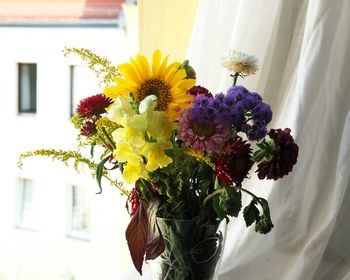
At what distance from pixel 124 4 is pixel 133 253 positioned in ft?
2.29

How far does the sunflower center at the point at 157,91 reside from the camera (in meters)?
0.66

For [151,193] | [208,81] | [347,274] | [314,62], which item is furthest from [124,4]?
A: [347,274]

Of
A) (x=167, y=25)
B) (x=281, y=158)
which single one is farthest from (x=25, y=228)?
(x=281, y=158)

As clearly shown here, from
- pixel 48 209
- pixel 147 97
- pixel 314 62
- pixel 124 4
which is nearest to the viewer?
pixel 147 97

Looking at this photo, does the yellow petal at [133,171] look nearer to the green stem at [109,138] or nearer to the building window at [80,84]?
the green stem at [109,138]

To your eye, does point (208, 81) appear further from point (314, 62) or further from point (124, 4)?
point (124, 4)

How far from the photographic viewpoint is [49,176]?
4.20 ft

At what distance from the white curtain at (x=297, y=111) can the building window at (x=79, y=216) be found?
1.49 ft

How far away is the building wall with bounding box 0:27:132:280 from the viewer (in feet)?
4.05

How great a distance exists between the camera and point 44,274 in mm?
1312

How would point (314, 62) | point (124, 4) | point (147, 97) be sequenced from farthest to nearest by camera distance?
1. point (124, 4)
2. point (314, 62)
3. point (147, 97)

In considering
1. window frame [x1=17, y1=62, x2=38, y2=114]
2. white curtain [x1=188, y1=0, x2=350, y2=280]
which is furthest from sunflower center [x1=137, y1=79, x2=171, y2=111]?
window frame [x1=17, y1=62, x2=38, y2=114]

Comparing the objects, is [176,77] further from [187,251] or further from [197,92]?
[187,251]

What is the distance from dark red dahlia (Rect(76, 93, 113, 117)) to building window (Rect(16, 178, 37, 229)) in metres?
0.70
